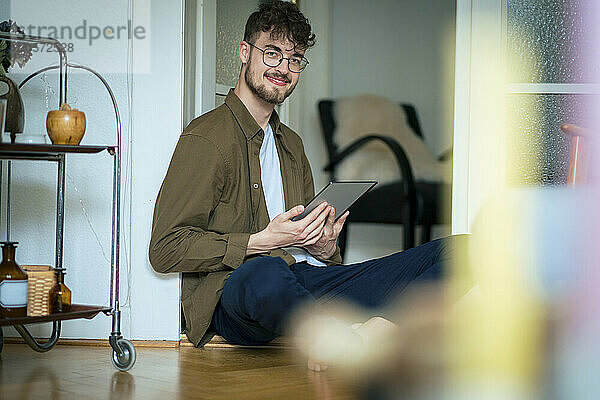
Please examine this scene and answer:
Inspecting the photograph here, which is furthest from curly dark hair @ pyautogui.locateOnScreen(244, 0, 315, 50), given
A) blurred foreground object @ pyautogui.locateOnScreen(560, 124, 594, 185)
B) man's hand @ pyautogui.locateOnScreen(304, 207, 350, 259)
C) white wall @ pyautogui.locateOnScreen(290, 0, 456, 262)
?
white wall @ pyautogui.locateOnScreen(290, 0, 456, 262)

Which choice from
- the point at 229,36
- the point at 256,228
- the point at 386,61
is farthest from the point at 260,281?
the point at 386,61

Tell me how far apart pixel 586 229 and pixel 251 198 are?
0.84 m

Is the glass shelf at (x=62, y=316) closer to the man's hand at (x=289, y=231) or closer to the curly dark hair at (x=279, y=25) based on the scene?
the man's hand at (x=289, y=231)

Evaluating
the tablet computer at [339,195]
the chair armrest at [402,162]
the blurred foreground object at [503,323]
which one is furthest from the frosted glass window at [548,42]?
the chair armrest at [402,162]

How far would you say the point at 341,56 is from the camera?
3.82 meters

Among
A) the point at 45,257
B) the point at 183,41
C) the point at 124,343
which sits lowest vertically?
the point at 124,343

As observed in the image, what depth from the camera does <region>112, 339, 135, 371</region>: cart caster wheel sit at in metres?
1.60

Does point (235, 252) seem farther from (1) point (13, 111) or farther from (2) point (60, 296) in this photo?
(1) point (13, 111)

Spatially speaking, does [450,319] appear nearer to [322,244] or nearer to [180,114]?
[322,244]

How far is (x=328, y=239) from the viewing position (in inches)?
72.4

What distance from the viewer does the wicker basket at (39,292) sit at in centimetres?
157

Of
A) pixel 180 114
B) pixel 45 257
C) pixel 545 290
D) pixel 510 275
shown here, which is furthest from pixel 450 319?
pixel 45 257

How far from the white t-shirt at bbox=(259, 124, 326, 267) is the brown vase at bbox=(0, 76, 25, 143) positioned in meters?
0.54

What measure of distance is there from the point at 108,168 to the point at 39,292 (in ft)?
1.45
